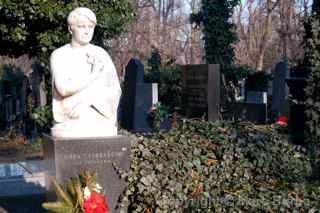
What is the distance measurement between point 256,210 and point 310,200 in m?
1.01

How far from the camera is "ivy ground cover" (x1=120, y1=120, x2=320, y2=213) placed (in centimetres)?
610

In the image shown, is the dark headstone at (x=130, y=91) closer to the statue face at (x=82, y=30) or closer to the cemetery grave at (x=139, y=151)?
the cemetery grave at (x=139, y=151)

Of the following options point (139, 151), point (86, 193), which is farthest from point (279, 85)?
point (86, 193)

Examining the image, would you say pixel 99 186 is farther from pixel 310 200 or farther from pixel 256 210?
pixel 310 200

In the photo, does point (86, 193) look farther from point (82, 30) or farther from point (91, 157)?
point (82, 30)

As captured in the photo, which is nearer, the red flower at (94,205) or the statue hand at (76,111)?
the red flower at (94,205)

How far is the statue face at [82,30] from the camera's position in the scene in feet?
19.1

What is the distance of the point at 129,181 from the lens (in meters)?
6.16

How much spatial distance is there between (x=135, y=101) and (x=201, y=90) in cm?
286

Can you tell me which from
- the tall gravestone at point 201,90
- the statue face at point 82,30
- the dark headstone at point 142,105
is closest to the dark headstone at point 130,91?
the dark headstone at point 142,105

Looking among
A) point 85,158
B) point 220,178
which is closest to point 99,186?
point 85,158

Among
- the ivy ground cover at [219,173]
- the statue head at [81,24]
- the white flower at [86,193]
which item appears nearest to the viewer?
the white flower at [86,193]

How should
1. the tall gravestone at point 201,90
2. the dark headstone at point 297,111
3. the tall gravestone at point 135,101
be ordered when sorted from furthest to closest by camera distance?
the tall gravestone at point 135,101 < the tall gravestone at point 201,90 < the dark headstone at point 297,111

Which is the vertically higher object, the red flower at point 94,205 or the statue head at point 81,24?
the statue head at point 81,24
